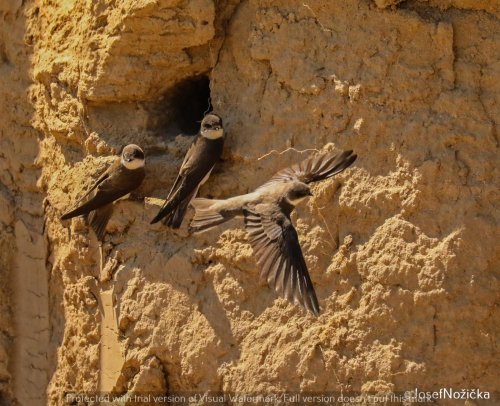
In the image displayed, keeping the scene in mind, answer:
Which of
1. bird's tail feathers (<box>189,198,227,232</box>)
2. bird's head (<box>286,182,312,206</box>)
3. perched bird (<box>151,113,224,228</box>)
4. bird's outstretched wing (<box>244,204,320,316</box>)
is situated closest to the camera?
bird's outstretched wing (<box>244,204,320,316</box>)

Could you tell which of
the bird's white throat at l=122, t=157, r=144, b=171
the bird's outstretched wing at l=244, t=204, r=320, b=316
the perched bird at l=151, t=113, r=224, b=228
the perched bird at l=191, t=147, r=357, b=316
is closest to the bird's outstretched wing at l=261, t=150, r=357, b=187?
the perched bird at l=191, t=147, r=357, b=316

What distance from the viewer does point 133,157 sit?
168 inches

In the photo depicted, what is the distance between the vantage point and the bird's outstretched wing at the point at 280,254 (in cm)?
375

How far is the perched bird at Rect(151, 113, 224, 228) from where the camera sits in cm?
419

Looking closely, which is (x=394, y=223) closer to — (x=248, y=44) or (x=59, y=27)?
(x=248, y=44)

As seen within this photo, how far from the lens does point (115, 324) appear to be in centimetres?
432

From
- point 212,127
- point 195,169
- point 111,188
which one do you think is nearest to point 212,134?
point 212,127

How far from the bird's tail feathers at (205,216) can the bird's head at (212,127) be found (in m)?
0.21

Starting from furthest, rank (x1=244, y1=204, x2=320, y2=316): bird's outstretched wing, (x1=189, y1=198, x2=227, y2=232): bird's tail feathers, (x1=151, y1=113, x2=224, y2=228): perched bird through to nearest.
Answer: (x1=151, y1=113, x2=224, y2=228): perched bird
(x1=189, y1=198, x2=227, y2=232): bird's tail feathers
(x1=244, y1=204, x2=320, y2=316): bird's outstretched wing

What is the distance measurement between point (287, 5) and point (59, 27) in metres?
0.91

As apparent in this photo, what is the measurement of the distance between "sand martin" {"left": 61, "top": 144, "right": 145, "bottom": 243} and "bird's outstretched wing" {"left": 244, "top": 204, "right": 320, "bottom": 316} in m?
0.46

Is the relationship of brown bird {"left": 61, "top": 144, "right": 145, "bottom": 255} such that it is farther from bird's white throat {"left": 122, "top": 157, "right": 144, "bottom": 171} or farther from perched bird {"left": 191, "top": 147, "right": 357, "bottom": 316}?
perched bird {"left": 191, "top": 147, "right": 357, "bottom": 316}

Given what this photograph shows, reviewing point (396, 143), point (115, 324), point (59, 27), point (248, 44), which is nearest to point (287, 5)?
point (248, 44)

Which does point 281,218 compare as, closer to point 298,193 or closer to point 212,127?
point 298,193
